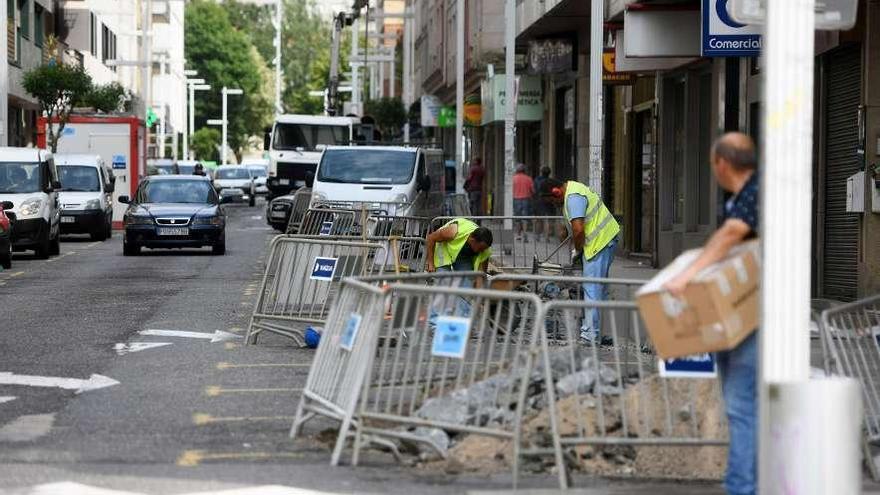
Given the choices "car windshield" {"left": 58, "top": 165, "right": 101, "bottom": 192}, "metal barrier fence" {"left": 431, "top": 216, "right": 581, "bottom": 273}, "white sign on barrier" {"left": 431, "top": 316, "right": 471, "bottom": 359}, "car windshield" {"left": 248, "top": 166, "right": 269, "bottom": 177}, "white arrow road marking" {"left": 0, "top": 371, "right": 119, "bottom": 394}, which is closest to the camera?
"white sign on barrier" {"left": 431, "top": 316, "right": 471, "bottom": 359}

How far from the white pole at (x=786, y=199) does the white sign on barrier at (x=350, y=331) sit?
3311mm

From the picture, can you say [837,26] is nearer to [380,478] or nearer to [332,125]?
[380,478]

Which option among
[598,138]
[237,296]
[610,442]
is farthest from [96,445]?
[598,138]

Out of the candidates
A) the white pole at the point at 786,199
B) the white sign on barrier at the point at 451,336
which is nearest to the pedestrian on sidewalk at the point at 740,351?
the white pole at the point at 786,199

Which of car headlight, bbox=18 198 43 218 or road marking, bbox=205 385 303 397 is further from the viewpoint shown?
car headlight, bbox=18 198 43 218

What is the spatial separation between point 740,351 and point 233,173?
76.1 meters

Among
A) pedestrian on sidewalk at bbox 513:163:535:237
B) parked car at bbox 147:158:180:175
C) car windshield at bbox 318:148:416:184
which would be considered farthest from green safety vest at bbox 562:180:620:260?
parked car at bbox 147:158:180:175

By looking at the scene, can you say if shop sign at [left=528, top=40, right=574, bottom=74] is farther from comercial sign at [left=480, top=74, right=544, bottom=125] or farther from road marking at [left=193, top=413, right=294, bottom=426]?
road marking at [left=193, top=413, right=294, bottom=426]

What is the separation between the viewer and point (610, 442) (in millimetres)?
9312

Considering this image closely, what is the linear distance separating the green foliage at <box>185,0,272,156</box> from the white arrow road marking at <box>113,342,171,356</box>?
117 metres

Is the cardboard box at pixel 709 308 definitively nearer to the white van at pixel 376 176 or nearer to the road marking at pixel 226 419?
the road marking at pixel 226 419

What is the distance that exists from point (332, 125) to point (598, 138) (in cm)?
2664

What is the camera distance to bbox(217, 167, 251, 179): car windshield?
82.8m

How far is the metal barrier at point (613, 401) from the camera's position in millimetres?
9477
